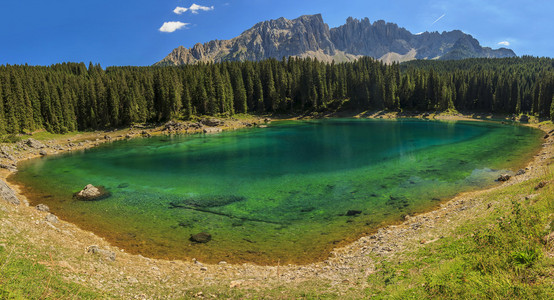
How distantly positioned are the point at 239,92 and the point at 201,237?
127506 millimetres

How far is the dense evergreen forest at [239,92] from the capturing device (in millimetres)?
98125

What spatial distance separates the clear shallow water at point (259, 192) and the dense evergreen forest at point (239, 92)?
55925mm

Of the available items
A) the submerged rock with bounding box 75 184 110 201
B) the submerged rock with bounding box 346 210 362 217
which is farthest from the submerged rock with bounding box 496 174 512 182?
the submerged rock with bounding box 75 184 110 201

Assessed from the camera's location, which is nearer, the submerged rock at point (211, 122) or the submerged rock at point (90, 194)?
the submerged rock at point (90, 194)

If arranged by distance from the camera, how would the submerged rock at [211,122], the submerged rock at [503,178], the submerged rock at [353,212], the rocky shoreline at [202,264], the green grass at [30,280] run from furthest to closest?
the submerged rock at [211,122]
the submerged rock at [503,178]
the submerged rock at [353,212]
the rocky shoreline at [202,264]
the green grass at [30,280]

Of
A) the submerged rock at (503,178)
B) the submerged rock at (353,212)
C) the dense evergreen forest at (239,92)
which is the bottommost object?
the submerged rock at (353,212)

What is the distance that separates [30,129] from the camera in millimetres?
89438

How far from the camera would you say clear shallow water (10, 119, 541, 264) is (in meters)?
21.2

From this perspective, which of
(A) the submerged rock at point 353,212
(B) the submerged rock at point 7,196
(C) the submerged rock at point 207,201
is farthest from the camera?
(C) the submerged rock at point 207,201

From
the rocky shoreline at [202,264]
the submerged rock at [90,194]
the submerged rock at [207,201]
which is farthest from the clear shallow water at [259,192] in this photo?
the rocky shoreline at [202,264]

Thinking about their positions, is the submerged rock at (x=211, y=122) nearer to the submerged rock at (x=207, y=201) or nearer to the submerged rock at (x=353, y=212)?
the submerged rock at (x=207, y=201)

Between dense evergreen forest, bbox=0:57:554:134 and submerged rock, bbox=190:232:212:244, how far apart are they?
3449 inches

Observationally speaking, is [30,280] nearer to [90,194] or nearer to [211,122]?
[90,194]

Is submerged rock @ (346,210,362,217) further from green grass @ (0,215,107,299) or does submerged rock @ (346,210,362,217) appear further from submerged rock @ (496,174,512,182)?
green grass @ (0,215,107,299)
